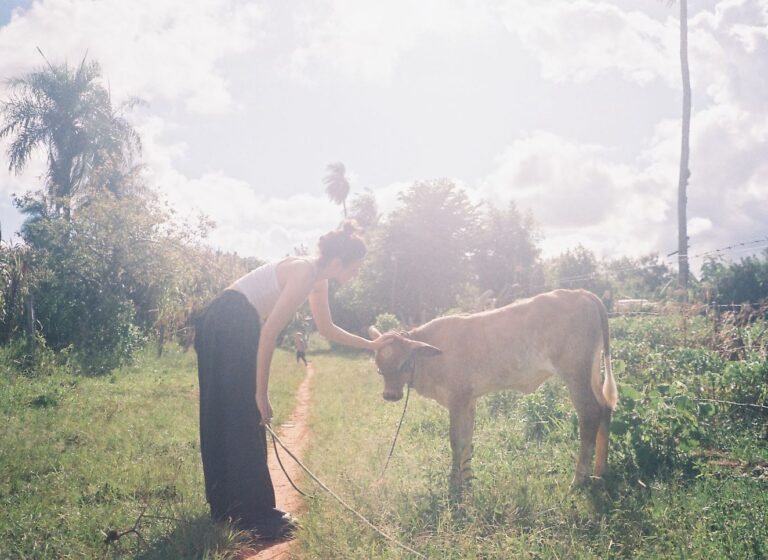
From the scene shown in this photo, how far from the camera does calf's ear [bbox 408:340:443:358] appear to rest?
18.2 feet

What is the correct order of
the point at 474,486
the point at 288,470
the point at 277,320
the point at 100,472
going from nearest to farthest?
1. the point at 277,320
2. the point at 474,486
3. the point at 100,472
4. the point at 288,470

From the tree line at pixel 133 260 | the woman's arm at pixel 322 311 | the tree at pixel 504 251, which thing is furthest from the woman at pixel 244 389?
the tree at pixel 504 251

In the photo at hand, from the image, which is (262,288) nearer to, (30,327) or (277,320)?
(277,320)

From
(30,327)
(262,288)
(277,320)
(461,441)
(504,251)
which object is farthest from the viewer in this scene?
(504,251)

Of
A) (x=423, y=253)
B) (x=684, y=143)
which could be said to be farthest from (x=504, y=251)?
(x=684, y=143)

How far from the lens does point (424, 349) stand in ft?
18.4

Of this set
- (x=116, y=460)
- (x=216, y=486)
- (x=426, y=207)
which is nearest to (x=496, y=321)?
(x=216, y=486)

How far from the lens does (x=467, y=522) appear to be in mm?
4066

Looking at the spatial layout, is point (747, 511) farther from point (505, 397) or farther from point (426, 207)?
point (426, 207)

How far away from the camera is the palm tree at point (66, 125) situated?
87.5 feet

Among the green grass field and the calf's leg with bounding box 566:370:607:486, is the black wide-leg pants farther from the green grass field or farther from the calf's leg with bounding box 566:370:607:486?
the calf's leg with bounding box 566:370:607:486

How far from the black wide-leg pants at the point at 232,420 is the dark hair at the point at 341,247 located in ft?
2.59

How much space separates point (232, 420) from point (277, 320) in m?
0.95

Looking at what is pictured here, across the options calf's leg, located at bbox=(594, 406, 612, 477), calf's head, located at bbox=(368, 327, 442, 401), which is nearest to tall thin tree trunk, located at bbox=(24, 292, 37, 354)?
calf's head, located at bbox=(368, 327, 442, 401)
